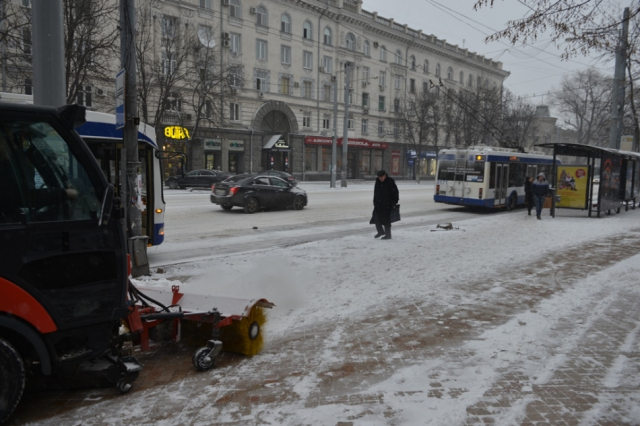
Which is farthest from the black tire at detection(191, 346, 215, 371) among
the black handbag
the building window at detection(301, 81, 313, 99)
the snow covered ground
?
the building window at detection(301, 81, 313, 99)

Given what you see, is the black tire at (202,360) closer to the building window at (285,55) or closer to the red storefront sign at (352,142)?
the building window at (285,55)

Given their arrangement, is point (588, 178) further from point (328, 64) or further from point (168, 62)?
point (328, 64)

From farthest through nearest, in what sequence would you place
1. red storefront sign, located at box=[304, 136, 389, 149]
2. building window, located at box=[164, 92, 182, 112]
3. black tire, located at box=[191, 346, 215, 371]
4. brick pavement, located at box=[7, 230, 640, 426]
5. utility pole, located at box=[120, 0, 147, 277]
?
red storefront sign, located at box=[304, 136, 389, 149] → building window, located at box=[164, 92, 182, 112] → utility pole, located at box=[120, 0, 147, 277] → black tire, located at box=[191, 346, 215, 371] → brick pavement, located at box=[7, 230, 640, 426]

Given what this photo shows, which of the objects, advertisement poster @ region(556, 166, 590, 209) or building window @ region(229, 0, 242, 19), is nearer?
advertisement poster @ region(556, 166, 590, 209)

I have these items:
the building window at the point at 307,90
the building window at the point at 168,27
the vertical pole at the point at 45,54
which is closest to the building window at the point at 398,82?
the building window at the point at 307,90

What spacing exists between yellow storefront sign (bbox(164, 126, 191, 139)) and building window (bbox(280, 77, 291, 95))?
522 inches

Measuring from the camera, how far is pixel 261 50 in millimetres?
44406

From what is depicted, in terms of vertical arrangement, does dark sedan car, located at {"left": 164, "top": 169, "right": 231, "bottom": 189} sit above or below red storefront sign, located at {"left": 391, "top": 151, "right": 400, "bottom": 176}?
below

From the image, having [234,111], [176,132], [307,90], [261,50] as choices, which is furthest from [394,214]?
[307,90]

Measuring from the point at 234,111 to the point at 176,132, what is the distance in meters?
7.83

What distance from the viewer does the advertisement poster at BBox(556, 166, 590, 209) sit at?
757 inches

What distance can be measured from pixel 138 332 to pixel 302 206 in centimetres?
1646

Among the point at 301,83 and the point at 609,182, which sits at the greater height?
the point at 301,83

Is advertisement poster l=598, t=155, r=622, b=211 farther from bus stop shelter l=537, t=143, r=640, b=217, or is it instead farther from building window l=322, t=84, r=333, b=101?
building window l=322, t=84, r=333, b=101
